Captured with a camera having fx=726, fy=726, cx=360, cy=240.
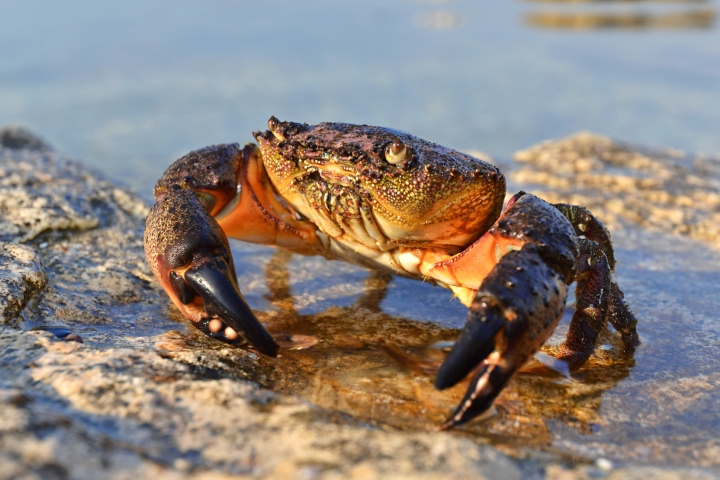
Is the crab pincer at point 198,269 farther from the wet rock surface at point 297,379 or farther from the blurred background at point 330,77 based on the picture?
the blurred background at point 330,77

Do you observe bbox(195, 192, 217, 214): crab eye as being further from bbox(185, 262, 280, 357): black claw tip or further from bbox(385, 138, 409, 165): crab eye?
bbox(385, 138, 409, 165): crab eye

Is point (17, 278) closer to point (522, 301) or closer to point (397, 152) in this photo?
point (397, 152)

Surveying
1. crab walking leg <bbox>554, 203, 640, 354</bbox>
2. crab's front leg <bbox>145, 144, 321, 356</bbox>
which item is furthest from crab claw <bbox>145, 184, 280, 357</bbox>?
crab walking leg <bbox>554, 203, 640, 354</bbox>

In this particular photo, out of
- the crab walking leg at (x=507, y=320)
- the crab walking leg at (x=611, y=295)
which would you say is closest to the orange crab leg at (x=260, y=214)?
the crab walking leg at (x=611, y=295)

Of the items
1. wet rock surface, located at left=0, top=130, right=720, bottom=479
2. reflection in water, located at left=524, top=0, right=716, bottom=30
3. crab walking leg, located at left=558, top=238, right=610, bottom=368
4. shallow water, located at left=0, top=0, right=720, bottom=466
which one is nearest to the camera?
wet rock surface, located at left=0, top=130, right=720, bottom=479

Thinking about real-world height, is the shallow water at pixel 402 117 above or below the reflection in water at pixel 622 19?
below

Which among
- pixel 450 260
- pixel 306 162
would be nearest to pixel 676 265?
pixel 450 260
